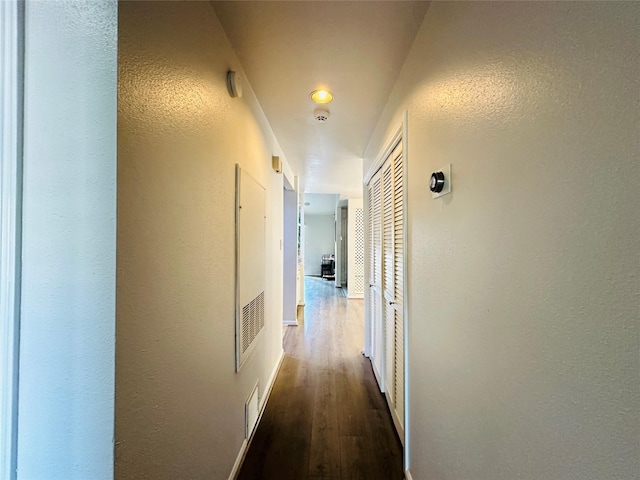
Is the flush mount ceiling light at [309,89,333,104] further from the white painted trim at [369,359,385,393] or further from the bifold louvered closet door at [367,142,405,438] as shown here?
the white painted trim at [369,359,385,393]

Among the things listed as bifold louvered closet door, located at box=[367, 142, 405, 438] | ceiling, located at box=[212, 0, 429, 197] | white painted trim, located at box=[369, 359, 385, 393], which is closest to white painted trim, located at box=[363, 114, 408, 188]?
bifold louvered closet door, located at box=[367, 142, 405, 438]

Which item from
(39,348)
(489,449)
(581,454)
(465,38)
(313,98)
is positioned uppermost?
(313,98)

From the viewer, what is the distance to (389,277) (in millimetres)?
2168

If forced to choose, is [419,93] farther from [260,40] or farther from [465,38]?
[260,40]

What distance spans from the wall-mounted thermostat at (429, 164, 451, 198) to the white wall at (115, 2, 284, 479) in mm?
924

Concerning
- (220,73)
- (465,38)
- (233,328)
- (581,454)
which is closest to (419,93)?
(465,38)

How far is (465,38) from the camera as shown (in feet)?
2.98

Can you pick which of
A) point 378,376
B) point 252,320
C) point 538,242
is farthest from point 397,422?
point 538,242

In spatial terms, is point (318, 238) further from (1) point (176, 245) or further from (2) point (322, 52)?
(1) point (176, 245)

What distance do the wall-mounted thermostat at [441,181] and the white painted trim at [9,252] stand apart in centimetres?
123

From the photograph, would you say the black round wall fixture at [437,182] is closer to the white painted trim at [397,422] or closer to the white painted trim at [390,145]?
the white painted trim at [390,145]

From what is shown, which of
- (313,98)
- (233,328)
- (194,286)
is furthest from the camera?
(313,98)

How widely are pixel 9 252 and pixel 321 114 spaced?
195 cm

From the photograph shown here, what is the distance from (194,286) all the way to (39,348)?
1.48ft
